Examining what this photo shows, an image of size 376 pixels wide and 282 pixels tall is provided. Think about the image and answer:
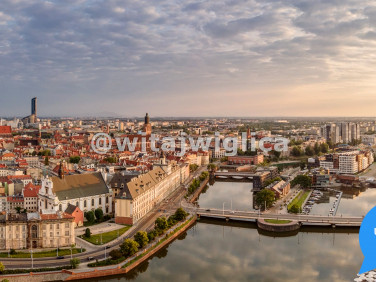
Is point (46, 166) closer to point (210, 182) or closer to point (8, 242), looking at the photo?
point (210, 182)

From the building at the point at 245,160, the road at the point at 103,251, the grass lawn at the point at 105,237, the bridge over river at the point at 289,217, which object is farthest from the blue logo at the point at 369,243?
the building at the point at 245,160

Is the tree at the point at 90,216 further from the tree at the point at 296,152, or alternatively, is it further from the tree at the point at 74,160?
the tree at the point at 296,152

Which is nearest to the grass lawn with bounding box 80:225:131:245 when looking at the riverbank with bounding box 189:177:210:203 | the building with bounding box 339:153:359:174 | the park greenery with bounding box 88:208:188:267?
the park greenery with bounding box 88:208:188:267

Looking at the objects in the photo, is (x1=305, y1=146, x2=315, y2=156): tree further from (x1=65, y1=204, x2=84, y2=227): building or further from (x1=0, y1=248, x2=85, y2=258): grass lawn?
(x1=0, y1=248, x2=85, y2=258): grass lawn

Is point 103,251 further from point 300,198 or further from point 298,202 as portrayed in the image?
point 300,198

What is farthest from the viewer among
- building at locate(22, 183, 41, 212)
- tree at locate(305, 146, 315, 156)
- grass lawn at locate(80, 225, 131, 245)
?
tree at locate(305, 146, 315, 156)

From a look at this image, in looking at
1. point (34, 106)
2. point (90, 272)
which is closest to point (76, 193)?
point (90, 272)
